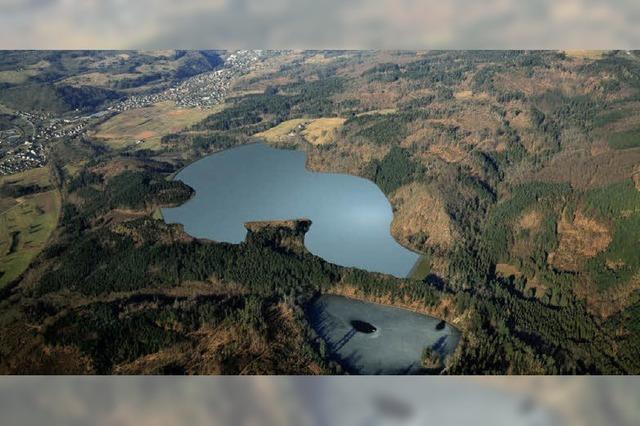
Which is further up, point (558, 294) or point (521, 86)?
point (521, 86)

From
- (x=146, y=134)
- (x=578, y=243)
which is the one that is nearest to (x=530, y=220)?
(x=578, y=243)

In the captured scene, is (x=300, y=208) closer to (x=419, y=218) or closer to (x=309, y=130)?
(x=419, y=218)

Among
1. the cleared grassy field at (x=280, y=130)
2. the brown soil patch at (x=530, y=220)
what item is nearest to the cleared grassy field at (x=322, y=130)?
the cleared grassy field at (x=280, y=130)

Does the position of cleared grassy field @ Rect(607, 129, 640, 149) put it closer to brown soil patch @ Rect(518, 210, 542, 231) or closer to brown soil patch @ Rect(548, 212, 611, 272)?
brown soil patch @ Rect(548, 212, 611, 272)

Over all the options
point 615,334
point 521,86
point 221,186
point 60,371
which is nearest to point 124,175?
point 221,186

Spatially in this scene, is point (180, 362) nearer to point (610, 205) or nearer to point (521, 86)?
point (610, 205)
